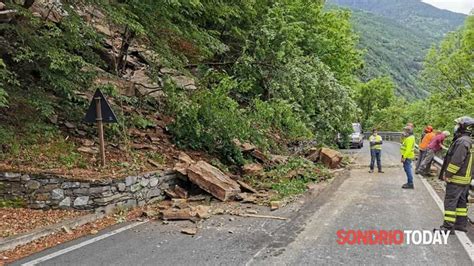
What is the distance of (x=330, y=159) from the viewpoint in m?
15.6

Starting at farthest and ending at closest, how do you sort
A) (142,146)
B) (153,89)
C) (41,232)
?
1. (153,89)
2. (142,146)
3. (41,232)

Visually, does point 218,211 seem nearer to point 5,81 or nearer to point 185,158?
point 185,158

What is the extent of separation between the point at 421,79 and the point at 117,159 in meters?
35.8

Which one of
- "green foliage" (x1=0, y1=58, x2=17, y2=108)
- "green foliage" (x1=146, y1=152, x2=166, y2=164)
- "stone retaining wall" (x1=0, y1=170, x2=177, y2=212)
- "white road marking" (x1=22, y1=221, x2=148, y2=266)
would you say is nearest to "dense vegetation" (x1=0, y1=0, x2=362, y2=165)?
"green foliage" (x1=0, y1=58, x2=17, y2=108)

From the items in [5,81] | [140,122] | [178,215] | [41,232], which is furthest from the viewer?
[140,122]

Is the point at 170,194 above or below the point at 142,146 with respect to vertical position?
below

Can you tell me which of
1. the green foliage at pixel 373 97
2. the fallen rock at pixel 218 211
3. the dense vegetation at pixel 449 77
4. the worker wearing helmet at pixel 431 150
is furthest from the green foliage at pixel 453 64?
the fallen rock at pixel 218 211

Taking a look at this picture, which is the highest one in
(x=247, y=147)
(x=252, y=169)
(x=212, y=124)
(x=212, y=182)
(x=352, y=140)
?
(x=212, y=124)

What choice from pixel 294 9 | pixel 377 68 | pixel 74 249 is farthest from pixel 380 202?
pixel 377 68

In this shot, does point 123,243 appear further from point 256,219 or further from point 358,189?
point 358,189

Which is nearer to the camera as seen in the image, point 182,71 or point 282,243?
point 282,243

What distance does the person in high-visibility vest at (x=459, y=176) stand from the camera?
6.43 meters

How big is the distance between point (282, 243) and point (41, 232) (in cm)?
375

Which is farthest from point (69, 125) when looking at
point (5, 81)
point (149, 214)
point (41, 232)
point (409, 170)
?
point (409, 170)
